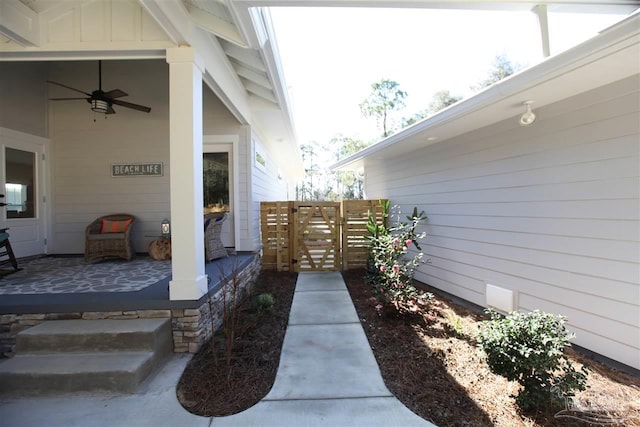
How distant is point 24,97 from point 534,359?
729cm

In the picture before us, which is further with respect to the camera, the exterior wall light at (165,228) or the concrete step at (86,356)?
→ the exterior wall light at (165,228)

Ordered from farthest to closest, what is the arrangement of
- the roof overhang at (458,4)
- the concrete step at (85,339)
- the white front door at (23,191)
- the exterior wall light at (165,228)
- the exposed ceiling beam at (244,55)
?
the exterior wall light at (165,228), the white front door at (23,191), the exposed ceiling beam at (244,55), the concrete step at (85,339), the roof overhang at (458,4)

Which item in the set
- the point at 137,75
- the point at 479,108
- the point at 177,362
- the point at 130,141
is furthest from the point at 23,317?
the point at 479,108

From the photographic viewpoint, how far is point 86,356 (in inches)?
95.8

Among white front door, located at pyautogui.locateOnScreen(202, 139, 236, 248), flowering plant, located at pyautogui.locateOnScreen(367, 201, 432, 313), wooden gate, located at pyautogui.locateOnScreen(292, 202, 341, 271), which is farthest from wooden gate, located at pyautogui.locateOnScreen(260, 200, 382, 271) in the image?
white front door, located at pyautogui.locateOnScreen(202, 139, 236, 248)

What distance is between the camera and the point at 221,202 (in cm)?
546

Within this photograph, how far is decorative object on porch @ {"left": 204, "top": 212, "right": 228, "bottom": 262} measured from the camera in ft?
14.5

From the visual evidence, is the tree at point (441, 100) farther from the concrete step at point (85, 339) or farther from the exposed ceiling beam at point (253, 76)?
the concrete step at point (85, 339)

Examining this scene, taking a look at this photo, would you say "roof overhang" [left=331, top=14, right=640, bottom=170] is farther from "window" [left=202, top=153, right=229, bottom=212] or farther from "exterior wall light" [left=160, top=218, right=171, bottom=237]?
"exterior wall light" [left=160, top=218, right=171, bottom=237]

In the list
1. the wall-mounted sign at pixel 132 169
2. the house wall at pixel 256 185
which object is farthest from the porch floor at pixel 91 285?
the wall-mounted sign at pixel 132 169

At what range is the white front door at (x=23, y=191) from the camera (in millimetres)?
4512

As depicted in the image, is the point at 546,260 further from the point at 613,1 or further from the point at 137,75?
the point at 137,75

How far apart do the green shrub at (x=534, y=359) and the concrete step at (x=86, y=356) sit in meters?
2.66

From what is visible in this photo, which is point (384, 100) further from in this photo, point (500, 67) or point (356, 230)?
point (356, 230)
